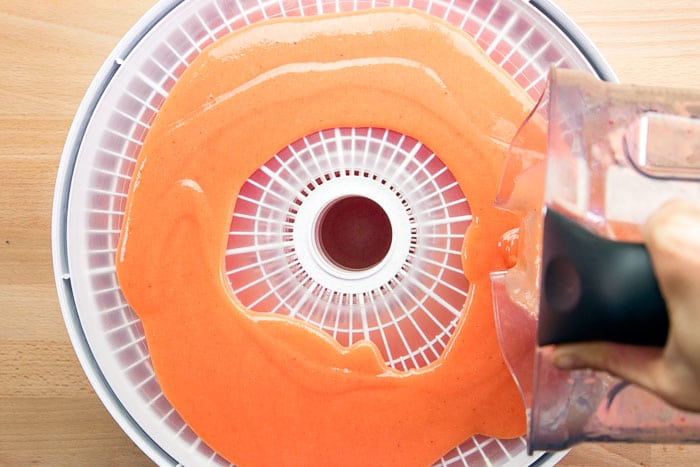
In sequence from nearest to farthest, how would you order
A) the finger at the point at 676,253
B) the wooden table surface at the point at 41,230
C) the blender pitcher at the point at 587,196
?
the finger at the point at 676,253 < the blender pitcher at the point at 587,196 < the wooden table surface at the point at 41,230

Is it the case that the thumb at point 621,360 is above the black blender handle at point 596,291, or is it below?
below

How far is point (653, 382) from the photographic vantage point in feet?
1.33

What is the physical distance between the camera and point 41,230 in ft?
2.52

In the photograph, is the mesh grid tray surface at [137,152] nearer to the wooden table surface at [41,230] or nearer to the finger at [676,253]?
the wooden table surface at [41,230]

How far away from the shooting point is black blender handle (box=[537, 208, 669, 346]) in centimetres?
39

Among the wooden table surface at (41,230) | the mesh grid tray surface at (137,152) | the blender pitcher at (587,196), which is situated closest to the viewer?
the blender pitcher at (587,196)

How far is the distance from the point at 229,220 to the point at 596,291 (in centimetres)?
35

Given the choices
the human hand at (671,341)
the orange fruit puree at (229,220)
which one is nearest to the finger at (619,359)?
the human hand at (671,341)

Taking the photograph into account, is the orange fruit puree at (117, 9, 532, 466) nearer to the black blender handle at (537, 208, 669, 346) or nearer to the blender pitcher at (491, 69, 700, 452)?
the blender pitcher at (491, 69, 700, 452)

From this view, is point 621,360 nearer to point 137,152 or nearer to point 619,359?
point 619,359

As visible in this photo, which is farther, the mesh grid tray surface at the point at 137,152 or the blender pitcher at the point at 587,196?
the mesh grid tray surface at the point at 137,152

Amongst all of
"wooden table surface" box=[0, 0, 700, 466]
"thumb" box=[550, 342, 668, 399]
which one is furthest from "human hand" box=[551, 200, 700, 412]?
"wooden table surface" box=[0, 0, 700, 466]

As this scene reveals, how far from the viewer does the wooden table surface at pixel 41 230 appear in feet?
2.48

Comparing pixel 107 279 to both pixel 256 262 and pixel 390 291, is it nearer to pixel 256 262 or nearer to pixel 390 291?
pixel 256 262
